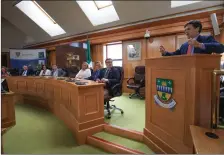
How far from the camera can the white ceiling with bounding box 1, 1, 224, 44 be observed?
371 centimetres

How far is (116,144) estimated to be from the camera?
1964mm

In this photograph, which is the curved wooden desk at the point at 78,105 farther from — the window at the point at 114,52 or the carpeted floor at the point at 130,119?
the window at the point at 114,52

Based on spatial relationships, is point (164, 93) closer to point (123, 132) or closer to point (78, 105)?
point (123, 132)

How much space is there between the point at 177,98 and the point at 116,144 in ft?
3.46

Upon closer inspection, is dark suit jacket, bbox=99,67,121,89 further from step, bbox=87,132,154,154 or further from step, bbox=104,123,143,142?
step, bbox=87,132,154,154

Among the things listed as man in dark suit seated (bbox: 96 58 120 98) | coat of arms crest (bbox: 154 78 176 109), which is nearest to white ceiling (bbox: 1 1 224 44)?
man in dark suit seated (bbox: 96 58 120 98)

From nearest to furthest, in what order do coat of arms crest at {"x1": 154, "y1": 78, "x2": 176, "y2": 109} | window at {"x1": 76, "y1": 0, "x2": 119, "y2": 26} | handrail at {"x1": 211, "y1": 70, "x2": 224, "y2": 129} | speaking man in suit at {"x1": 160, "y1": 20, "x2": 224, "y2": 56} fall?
handrail at {"x1": 211, "y1": 70, "x2": 224, "y2": 129} < speaking man in suit at {"x1": 160, "y1": 20, "x2": 224, "y2": 56} < coat of arms crest at {"x1": 154, "y1": 78, "x2": 176, "y2": 109} < window at {"x1": 76, "y1": 0, "x2": 119, "y2": 26}

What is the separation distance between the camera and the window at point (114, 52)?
5.50 m

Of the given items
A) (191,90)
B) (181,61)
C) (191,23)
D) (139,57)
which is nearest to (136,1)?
(139,57)

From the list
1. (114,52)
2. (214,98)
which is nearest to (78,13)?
(114,52)

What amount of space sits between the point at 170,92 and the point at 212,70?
0.41 meters

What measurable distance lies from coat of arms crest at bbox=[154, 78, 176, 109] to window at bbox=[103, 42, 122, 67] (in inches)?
154

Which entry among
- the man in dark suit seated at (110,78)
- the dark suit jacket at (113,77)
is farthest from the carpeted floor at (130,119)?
the dark suit jacket at (113,77)

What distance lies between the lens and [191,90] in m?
1.27
